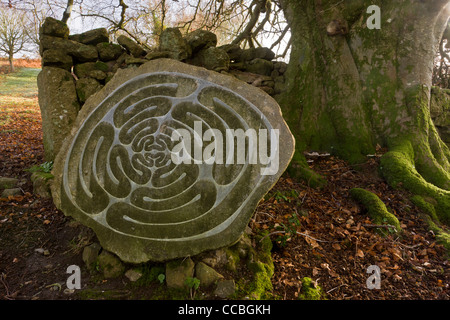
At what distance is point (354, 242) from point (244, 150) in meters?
1.52

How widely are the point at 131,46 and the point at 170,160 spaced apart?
2.72 metres

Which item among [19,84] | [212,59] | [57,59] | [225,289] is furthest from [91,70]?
[19,84]

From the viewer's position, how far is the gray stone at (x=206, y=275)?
2.26 meters

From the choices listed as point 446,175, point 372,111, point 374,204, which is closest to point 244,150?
point 374,204

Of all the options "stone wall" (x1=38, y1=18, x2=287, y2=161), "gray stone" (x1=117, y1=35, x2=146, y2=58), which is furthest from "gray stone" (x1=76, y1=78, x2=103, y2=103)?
"gray stone" (x1=117, y1=35, x2=146, y2=58)

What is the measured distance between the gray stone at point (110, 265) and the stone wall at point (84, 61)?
7.51ft

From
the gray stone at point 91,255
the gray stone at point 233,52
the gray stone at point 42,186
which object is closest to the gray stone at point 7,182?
the gray stone at point 42,186

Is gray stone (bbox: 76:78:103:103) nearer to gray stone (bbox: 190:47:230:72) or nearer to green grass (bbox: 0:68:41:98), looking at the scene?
gray stone (bbox: 190:47:230:72)

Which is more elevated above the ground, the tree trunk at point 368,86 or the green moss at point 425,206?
the tree trunk at point 368,86

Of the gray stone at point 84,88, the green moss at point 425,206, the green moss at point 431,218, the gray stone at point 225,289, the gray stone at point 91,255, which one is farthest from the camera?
the gray stone at point 84,88

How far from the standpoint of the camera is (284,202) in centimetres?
331

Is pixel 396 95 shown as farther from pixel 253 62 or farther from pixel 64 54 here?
pixel 64 54

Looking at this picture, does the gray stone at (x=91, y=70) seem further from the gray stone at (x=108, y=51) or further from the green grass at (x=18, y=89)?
the green grass at (x=18, y=89)

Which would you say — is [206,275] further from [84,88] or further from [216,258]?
[84,88]
